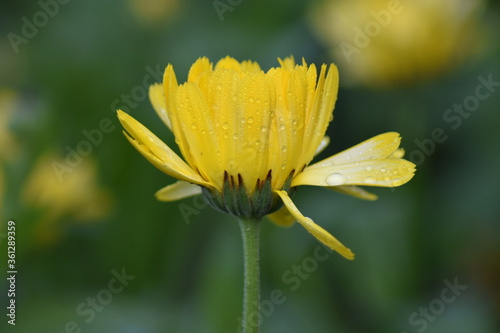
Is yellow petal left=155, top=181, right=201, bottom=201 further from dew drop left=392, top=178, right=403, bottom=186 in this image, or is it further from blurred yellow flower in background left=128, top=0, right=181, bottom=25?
blurred yellow flower in background left=128, top=0, right=181, bottom=25

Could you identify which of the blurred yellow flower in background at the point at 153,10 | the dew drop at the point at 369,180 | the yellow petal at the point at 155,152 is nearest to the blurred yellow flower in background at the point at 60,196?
the yellow petal at the point at 155,152

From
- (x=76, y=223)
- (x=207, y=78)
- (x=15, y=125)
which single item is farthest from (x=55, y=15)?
(x=207, y=78)

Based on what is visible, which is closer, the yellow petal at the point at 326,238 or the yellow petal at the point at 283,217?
the yellow petal at the point at 326,238

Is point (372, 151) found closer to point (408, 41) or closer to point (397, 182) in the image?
point (397, 182)

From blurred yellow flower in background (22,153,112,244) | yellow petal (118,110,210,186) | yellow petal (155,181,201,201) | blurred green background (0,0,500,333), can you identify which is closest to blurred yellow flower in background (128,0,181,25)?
blurred green background (0,0,500,333)

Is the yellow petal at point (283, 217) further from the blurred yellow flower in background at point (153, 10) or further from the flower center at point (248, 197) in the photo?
the blurred yellow flower in background at point (153, 10)

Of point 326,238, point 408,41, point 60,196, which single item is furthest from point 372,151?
point 408,41
